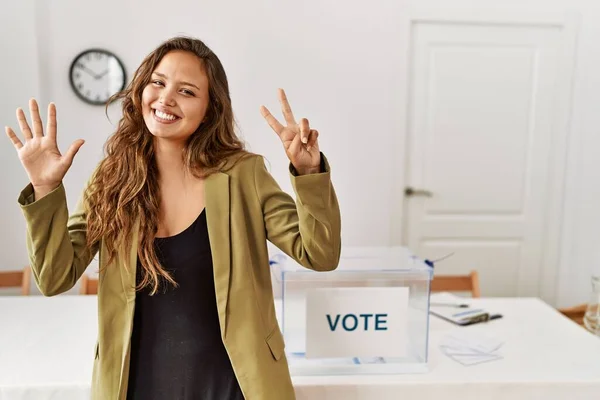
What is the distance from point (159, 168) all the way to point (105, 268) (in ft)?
0.73

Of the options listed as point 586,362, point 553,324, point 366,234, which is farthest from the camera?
point 366,234

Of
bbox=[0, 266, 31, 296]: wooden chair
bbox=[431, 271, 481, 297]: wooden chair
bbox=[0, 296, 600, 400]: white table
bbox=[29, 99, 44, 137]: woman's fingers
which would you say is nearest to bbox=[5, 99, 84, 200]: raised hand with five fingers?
bbox=[29, 99, 44, 137]: woman's fingers

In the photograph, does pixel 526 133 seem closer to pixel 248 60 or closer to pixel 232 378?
pixel 248 60

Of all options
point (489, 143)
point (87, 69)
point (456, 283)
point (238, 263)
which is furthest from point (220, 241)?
point (489, 143)

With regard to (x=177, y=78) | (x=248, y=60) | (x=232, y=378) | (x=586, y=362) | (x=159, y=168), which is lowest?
(x=586, y=362)

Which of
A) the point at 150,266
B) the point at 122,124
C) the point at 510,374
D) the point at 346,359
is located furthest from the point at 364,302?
the point at 122,124

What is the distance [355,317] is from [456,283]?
3.47 ft

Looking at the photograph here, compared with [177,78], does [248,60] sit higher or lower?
higher

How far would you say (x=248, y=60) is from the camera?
3070 mm

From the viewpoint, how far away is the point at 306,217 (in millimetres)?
1010

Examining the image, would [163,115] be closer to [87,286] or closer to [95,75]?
[87,286]

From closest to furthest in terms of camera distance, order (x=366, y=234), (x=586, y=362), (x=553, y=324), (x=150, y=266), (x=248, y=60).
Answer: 1. (x=150, y=266)
2. (x=586, y=362)
3. (x=553, y=324)
4. (x=248, y=60)
5. (x=366, y=234)

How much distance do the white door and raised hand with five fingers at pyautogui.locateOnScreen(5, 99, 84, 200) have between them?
8.31 ft

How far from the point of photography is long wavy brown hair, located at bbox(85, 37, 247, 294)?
1066 millimetres
